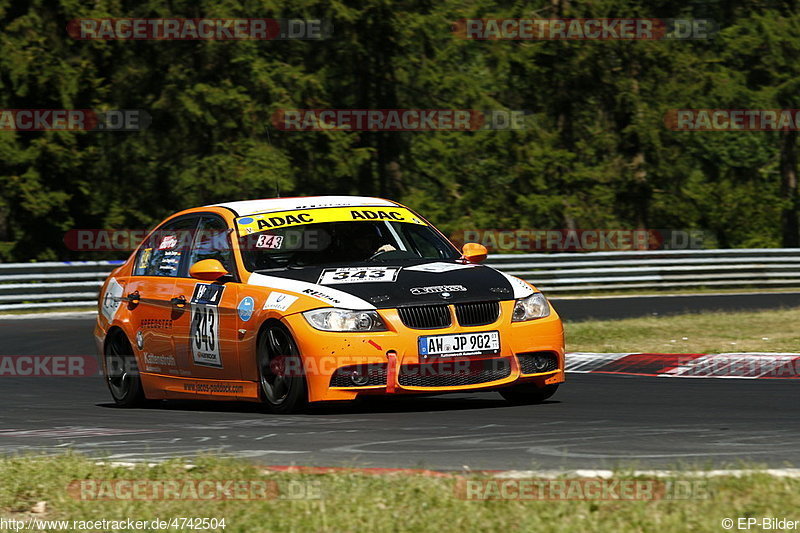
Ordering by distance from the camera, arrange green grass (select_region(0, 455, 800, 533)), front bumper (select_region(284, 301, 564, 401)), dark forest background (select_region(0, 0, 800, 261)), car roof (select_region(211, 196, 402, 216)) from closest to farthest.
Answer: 1. green grass (select_region(0, 455, 800, 533))
2. front bumper (select_region(284, 301, 564, 401))
3. car roof (select_region(211, 196, 402, 216))
4. dark forest background (select_region(0, 0, 800, 261))

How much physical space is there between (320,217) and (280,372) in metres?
1.58

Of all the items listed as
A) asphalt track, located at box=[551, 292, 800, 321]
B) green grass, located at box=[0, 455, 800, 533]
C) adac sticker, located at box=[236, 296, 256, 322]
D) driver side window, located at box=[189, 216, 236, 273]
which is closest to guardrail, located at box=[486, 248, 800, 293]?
asphalt track, located at box=[551, 292, 800, 321]

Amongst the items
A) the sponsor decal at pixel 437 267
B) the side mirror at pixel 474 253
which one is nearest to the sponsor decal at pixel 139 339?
the sponsor decal at pixel 437 267

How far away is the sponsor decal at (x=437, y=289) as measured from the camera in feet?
29.1

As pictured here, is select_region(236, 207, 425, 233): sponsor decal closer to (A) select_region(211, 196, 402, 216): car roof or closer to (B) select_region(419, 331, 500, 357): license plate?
(A) select_region(211, 196, 402, 216): car roof

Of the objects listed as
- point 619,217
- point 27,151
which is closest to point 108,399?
point 27,151

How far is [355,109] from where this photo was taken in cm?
3306

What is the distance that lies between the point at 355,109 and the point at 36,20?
327 inches

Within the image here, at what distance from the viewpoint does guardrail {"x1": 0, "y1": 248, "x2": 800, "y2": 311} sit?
23.4m

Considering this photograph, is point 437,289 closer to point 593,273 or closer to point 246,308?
point 246,308

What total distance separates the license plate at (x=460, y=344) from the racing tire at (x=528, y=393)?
1.87ft

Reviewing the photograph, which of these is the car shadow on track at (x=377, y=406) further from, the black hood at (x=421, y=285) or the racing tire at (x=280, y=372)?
the black hood at (x=421, y=285)

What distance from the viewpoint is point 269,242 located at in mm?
9820

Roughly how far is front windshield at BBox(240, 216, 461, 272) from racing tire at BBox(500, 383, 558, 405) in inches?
45.9
